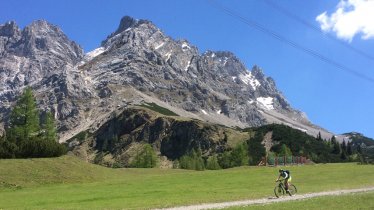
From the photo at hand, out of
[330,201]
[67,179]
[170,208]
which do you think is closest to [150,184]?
[67,179]

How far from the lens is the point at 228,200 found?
39.2 meters

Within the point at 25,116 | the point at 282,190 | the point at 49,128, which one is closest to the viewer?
the point at 282,190

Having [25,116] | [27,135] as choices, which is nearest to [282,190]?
[27,135]

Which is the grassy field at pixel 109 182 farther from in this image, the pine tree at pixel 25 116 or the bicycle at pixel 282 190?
the pine tree at pixel 25 116

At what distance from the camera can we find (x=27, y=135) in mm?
91062

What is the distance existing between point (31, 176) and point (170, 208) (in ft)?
136

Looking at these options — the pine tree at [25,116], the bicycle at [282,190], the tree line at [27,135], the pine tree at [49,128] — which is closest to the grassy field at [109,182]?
the bicycle at [282,190]

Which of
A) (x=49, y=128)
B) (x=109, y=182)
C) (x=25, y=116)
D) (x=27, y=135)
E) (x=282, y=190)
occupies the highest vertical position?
(x=25, y=116)

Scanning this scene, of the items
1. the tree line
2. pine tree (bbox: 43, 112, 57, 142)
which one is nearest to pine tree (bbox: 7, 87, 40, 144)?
the tree line

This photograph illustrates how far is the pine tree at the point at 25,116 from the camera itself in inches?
3556

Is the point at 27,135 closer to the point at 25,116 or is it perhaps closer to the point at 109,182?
the point at 25,116

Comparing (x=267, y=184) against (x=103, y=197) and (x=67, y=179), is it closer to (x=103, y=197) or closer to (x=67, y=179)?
(x=103, y=197)

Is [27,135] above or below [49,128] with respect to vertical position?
below

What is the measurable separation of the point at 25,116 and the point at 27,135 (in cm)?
397
